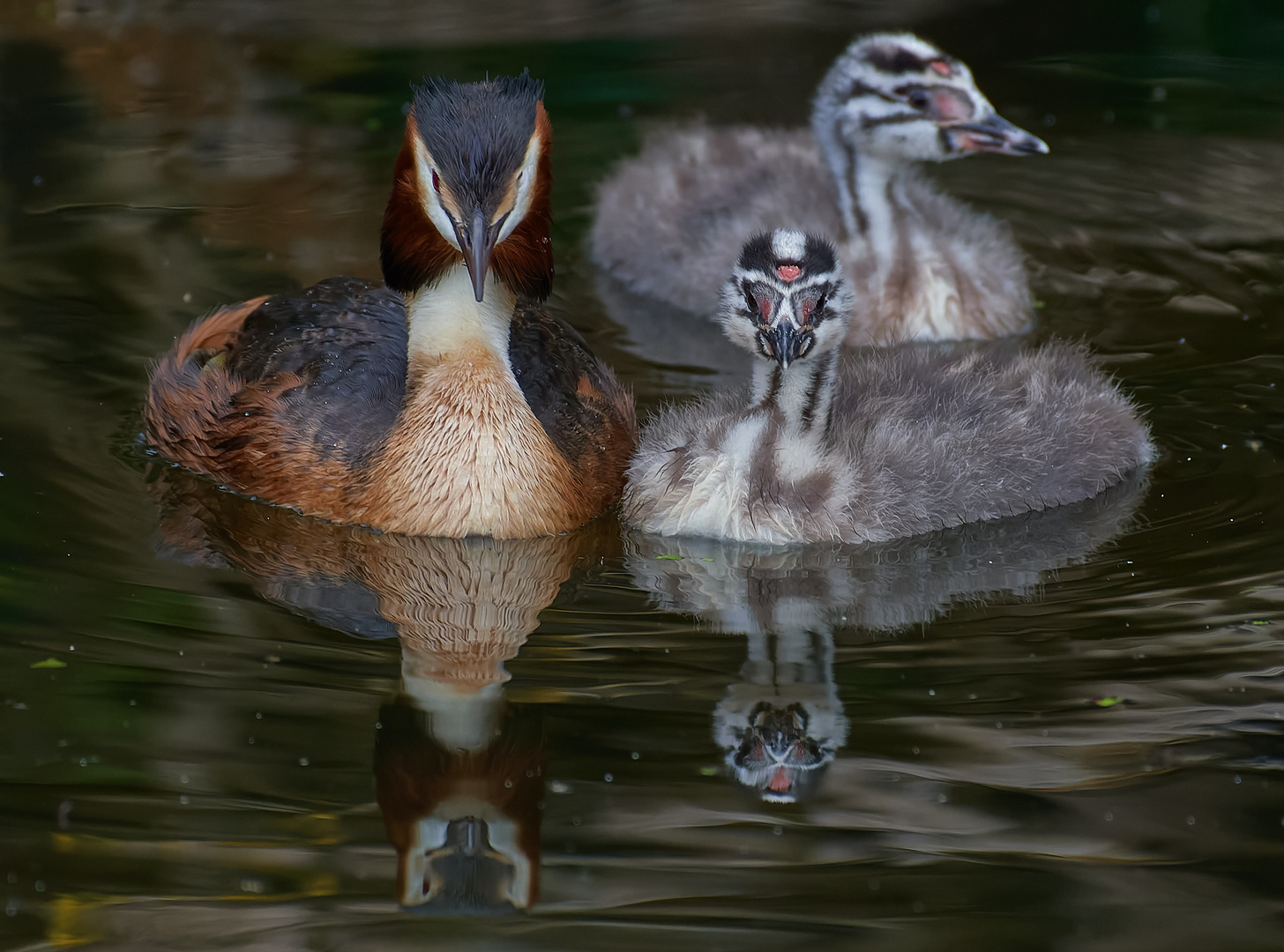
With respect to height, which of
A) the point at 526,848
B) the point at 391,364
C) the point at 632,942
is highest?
the point at 391,364

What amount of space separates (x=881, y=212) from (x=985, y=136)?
55 centimetres

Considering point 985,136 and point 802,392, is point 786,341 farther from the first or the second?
point 985,136

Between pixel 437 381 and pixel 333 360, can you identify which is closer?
pixel 437 381

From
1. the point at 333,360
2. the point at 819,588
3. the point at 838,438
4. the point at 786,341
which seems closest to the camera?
the point at 786,341

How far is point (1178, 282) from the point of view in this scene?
26.9 feet

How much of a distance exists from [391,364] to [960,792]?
2.73 meters

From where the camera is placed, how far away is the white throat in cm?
579

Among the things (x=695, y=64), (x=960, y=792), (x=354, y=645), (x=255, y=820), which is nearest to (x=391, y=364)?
(x=354, y=645)

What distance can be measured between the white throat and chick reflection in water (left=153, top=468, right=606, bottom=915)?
629 millimetres

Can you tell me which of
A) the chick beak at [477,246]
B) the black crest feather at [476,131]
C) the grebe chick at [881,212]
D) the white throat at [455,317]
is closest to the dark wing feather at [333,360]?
the white throat at [455,317]

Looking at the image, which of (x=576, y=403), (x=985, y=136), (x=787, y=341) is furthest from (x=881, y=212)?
(x=787, y=341)

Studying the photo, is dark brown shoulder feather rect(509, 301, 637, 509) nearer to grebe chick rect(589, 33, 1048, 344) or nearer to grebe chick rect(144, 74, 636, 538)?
grebe chick rect(144, 74, 636, 538)

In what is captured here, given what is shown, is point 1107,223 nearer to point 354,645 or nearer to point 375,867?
point 354,645

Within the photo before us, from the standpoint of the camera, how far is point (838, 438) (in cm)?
595
